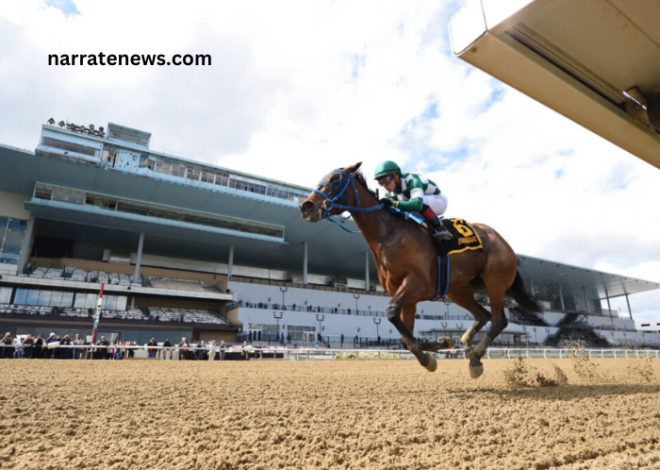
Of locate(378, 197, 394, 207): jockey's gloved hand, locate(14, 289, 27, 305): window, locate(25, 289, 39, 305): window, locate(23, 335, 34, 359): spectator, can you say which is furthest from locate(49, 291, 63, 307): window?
locate(378, 197, 394, 207): jockey's gloved hand

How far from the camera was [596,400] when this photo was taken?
3740 millimetres

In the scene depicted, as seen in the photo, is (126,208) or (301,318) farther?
(301,318)

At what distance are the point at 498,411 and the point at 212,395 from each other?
2.83 metres

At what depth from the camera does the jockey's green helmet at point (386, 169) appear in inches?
200

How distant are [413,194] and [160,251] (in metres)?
41.4

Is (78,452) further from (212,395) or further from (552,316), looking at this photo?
(552,316)

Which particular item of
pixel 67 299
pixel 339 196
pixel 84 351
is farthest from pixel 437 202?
pixel 67 299

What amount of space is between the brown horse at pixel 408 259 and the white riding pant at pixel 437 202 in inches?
23.6

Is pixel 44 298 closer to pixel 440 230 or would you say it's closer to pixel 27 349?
pixel 27 349

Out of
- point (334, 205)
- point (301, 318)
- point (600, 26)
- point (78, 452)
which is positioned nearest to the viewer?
point (600, 26)

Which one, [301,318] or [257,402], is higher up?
[301,318]

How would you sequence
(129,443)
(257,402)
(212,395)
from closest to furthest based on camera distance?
(129,443)
(257,402)
(212,395)

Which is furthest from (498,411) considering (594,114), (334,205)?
(334,205)

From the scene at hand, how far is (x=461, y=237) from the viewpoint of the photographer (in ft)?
16.4
